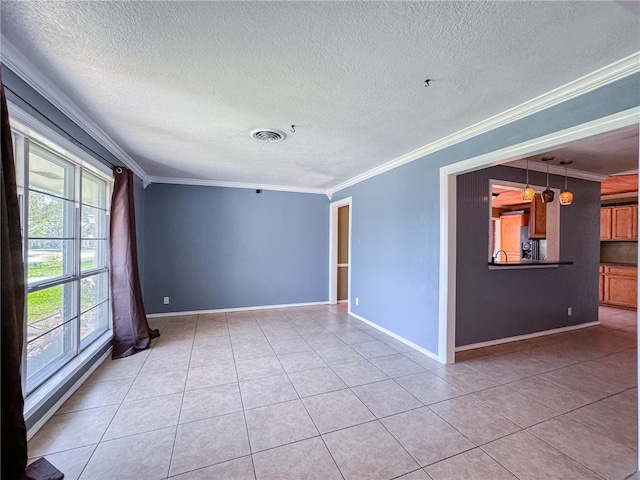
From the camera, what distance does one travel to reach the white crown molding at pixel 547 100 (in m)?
1.60

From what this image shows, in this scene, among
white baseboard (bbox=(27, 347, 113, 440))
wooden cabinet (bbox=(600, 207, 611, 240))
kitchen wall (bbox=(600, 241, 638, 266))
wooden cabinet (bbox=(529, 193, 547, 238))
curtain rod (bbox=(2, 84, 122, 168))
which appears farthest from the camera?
wooden cabinet (bbox=(600, 207, 611, 240))

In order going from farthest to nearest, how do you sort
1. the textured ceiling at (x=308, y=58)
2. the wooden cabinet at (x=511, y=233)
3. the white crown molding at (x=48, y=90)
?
1. the wooden cabinet at (x=511, y=233)
2. the white crown molding at (x=48, y=90)
3. the textured ceiling at (x=308, y=58)

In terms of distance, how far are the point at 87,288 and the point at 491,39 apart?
4.02 m

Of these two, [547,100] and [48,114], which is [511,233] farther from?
[48,114]

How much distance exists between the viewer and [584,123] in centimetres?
179

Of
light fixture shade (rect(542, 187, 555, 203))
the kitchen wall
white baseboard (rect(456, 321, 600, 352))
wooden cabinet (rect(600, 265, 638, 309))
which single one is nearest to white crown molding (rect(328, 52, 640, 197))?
light fixture shade (rect(542, 187, 555, 203))

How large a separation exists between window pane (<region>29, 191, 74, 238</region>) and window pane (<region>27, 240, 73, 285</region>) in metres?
0.07

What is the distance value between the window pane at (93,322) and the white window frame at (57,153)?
0.31 feet

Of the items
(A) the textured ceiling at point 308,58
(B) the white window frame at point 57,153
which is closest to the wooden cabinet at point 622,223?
(A) the textured ceiling at point 308,58

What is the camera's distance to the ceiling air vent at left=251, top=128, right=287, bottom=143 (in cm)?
264

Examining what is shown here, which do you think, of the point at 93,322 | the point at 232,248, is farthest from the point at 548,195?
the point at 93,322

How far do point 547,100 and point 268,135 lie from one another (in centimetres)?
228

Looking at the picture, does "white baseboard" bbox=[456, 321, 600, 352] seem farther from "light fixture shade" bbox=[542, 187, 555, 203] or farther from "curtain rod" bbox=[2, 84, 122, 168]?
"curtain rod" bbox=[2, 84, 122, 168]

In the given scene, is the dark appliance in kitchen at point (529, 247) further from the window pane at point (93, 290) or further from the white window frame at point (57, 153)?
the window pane at point (93, 290)
